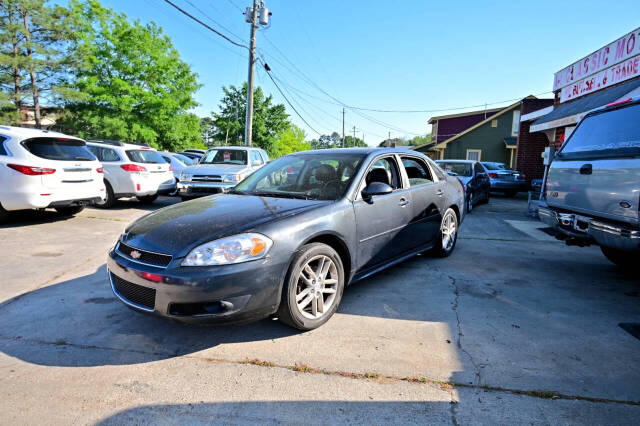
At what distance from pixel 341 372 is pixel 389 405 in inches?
16.3

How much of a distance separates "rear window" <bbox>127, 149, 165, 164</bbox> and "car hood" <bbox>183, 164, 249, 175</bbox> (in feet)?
2.77

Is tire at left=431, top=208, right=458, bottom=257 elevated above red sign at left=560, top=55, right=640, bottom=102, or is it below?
below

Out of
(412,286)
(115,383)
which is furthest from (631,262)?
(115,383)

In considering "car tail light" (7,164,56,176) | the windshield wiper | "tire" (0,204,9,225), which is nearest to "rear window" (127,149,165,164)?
"car tail light" (7,164,56,176)

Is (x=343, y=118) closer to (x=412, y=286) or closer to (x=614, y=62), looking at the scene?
(x=614, y=62)

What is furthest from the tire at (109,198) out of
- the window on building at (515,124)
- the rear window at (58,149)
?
the window on building at (515,124)

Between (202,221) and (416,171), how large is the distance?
2916mm

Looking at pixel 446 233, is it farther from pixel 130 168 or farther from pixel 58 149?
pixel 130 168

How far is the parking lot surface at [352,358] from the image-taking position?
205 cm

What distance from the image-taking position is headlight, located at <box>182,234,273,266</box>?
2445 millimetres

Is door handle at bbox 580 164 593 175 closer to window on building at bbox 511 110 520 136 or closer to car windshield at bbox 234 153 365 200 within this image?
car windshield at bbox 234 153 365 200

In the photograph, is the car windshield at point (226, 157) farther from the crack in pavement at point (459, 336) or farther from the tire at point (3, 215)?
the crack in pavement at point (459, 336)

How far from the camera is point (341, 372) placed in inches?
94.8

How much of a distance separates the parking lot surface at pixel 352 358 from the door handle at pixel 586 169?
4.22 ft
